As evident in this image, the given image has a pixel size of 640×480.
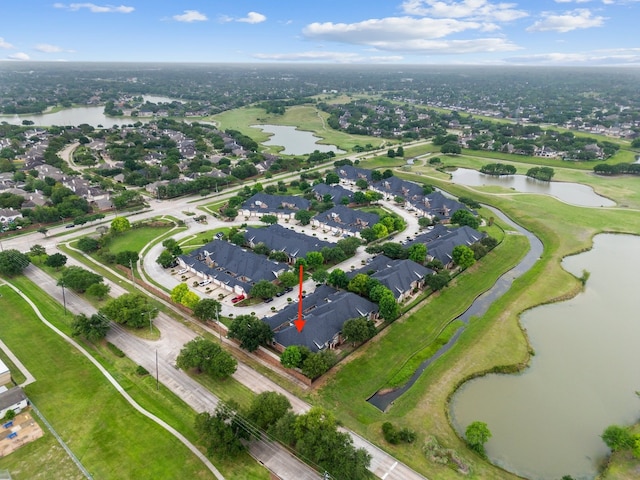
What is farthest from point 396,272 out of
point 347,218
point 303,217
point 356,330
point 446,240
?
point 303,217

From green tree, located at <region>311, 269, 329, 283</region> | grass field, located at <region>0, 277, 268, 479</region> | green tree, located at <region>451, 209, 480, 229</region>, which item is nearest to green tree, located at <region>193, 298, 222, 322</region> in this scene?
grass field, located at <region>0, 277, 268, 479</region>

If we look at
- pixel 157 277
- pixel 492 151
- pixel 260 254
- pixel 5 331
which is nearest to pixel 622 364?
pixel 260 254

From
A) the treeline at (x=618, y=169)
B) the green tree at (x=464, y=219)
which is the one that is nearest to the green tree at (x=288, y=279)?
the green tree at (x=464, y=219)

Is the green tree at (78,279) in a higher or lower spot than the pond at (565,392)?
higher

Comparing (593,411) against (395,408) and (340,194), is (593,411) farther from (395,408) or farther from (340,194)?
(340,194)

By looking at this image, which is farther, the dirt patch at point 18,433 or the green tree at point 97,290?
the green tree at point 97,290

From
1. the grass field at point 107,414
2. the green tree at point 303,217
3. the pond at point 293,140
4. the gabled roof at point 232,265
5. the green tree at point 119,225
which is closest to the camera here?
the grass field at point 107,414

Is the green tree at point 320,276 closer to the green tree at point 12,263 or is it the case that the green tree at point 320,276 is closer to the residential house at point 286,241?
the residential house at point 286,241
